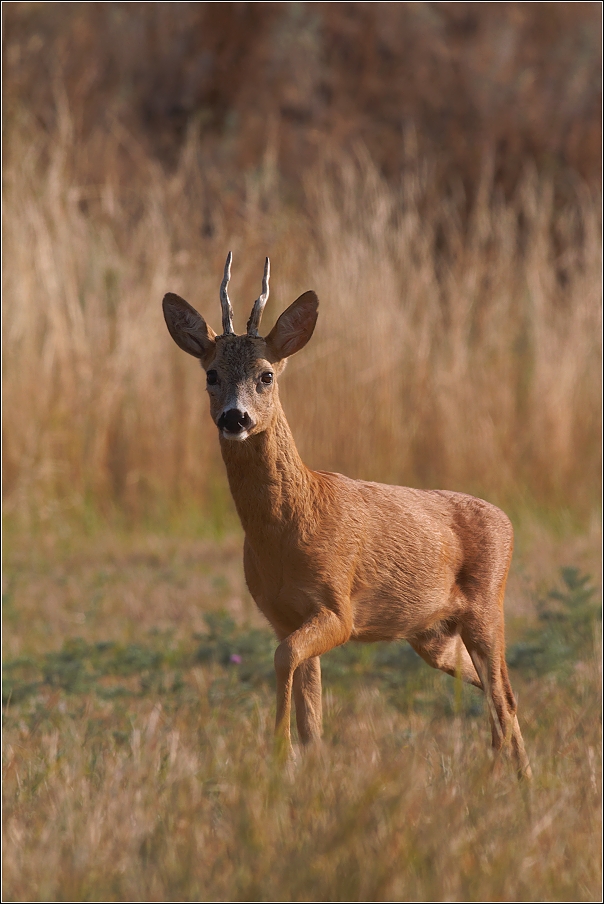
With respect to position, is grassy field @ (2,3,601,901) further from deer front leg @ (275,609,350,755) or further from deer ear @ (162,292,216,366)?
deer ear @ (162,292,216,366)

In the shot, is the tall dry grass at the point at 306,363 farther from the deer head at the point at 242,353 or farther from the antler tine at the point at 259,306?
the antler tine at the point at 259,306

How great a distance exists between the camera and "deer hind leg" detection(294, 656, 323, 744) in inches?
138

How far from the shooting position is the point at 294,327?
3.38 metres

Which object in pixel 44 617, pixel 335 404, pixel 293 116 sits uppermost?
pixel 293 116

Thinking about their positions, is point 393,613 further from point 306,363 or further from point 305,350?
point 305,350

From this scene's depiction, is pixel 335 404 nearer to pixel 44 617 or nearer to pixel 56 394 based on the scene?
pixel 56 394

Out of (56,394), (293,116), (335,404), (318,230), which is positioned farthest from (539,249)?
(293,116)

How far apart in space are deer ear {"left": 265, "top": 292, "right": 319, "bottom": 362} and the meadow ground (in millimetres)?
1085

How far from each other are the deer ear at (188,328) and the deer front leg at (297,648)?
81cm

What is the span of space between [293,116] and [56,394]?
25.2ft

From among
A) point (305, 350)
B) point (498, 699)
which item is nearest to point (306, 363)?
point (305, 350)

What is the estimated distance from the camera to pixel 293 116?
49.6 ft

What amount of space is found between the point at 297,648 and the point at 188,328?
0.98 m

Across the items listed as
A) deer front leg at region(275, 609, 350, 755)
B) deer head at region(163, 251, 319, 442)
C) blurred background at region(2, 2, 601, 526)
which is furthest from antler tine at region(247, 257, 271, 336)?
blurred background at region(2, 2, 601, 526)
